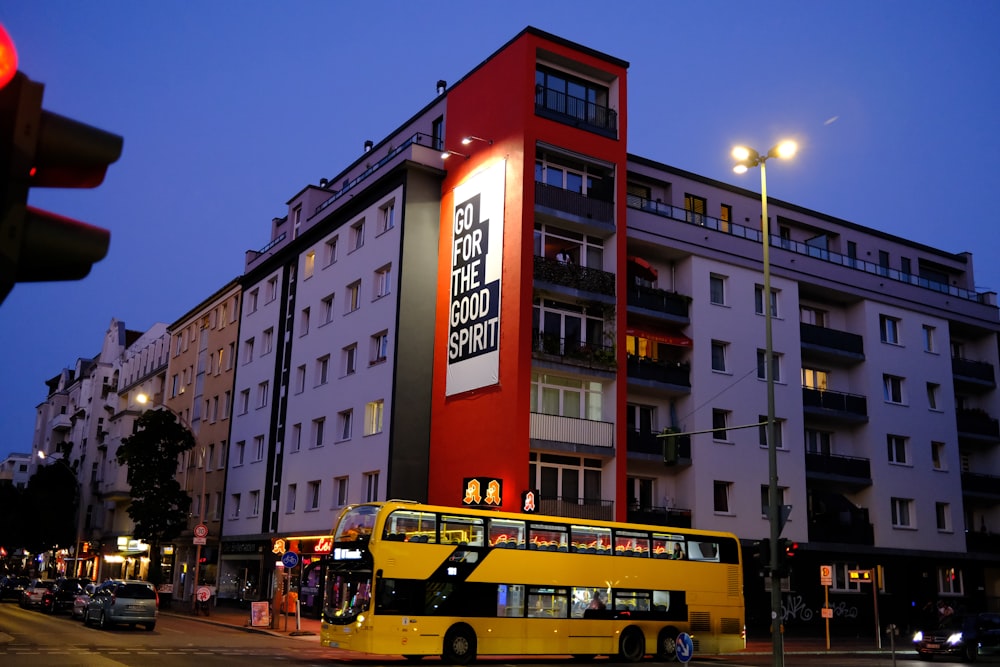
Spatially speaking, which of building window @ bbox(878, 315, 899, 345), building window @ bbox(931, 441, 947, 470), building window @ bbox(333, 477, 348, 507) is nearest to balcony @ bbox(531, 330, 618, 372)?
building window @ bbox(333, 477, 348, 507)

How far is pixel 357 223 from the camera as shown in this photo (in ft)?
151

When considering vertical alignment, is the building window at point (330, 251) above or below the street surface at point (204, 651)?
above

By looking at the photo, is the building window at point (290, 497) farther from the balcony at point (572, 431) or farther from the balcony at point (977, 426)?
the balcony at point (977, 426)

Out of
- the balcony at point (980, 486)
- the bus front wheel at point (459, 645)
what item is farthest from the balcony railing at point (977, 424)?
the bus front wheel at point (459, 645)

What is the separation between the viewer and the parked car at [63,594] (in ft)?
141

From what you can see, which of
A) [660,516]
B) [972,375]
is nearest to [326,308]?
[660,516]

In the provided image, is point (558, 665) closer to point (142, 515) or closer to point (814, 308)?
point (814, 308)

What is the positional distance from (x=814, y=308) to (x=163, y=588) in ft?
133

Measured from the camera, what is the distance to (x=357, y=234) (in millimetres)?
46219

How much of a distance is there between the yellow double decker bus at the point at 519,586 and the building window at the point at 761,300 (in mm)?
15922


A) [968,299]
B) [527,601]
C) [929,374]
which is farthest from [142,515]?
[968,299]

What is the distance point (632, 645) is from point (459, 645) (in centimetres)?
620

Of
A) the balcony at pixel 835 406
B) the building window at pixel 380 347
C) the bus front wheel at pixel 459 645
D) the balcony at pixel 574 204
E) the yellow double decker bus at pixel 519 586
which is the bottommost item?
the bus front wheel at pixel 459 645

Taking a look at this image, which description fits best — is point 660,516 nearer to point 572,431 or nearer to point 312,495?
point 572,431
